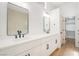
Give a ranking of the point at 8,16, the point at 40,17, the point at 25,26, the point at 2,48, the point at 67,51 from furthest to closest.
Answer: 1. the point at 40,17
2. the point at 25,26
3. the point at 67,51
4. the point at 8,16
5. the point at 2,48

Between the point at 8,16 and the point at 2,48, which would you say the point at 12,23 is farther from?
the point at 2,48

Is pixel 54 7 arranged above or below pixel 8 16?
above

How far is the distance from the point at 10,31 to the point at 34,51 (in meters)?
0.50

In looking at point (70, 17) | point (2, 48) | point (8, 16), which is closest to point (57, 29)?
point (70, 17)

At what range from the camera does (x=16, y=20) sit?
1606mm

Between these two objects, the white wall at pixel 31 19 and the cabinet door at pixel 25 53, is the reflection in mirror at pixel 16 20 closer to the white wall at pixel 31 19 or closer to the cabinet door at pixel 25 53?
the white wall at pixel 31 19

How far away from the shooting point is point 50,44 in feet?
6.79

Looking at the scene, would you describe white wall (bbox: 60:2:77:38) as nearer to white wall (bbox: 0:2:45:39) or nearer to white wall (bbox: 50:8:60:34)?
white wall (bbox: 50:8:60:34)

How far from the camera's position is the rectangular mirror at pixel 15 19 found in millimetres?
1531

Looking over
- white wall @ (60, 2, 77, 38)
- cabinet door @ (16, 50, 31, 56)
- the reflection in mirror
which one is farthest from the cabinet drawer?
white wall @ (60, 2, 77, 38)

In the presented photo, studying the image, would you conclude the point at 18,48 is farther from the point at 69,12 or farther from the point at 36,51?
the point at 69,12

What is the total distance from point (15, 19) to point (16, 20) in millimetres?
22

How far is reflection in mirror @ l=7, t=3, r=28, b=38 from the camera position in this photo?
153 centimetres

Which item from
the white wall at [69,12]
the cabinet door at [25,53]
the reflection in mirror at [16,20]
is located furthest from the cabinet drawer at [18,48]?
the white wall at [69,12]
